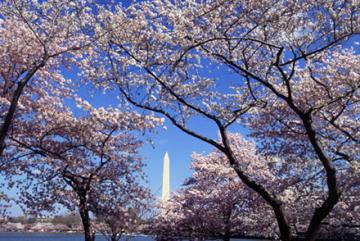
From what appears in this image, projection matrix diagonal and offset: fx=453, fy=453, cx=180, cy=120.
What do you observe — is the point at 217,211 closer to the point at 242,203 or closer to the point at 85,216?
the point at 242,203

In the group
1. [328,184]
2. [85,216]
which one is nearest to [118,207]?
[85,216]

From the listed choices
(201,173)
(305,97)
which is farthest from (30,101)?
(201,173)

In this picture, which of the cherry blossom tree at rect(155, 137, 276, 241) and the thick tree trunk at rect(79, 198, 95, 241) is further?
the cherry blossom tree at rect(155, 137, 276, 241)

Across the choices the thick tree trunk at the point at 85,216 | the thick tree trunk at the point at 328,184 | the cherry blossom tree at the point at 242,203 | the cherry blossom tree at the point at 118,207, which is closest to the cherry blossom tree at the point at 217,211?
the cherry blossom tree at the point at 242,203

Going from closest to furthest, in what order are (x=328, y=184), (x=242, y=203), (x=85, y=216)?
(x=328, y=184) → (x=85, y=216) → (x=242, y=203)

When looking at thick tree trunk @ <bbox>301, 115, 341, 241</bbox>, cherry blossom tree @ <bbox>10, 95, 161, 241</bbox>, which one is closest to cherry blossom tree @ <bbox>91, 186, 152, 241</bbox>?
cherry blossom tree @ <bbox>10, 95, 161, 241</bbox>

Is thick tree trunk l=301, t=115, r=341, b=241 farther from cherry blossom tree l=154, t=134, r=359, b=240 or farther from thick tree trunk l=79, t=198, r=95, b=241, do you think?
thick tree trunk l=79, t=198, r=95, b=241

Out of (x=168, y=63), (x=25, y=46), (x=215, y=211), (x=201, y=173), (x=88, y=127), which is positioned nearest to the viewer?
(x=168, y=63)

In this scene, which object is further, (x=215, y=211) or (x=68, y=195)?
(x=215, y=211)

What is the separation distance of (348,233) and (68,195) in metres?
8.48

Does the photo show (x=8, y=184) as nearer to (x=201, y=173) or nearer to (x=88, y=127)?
(x=88, y=127)

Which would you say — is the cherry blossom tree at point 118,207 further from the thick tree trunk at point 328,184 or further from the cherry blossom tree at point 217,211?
the thick tree trunk at point 328,184

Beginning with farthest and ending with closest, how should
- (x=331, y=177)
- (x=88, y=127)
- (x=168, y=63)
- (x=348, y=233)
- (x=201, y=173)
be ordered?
(x=201, y=173), (x=348, y=233), (x=88, y=127), (x=168, y=63), (x=331, y=177)

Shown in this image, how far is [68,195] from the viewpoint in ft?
44.1
